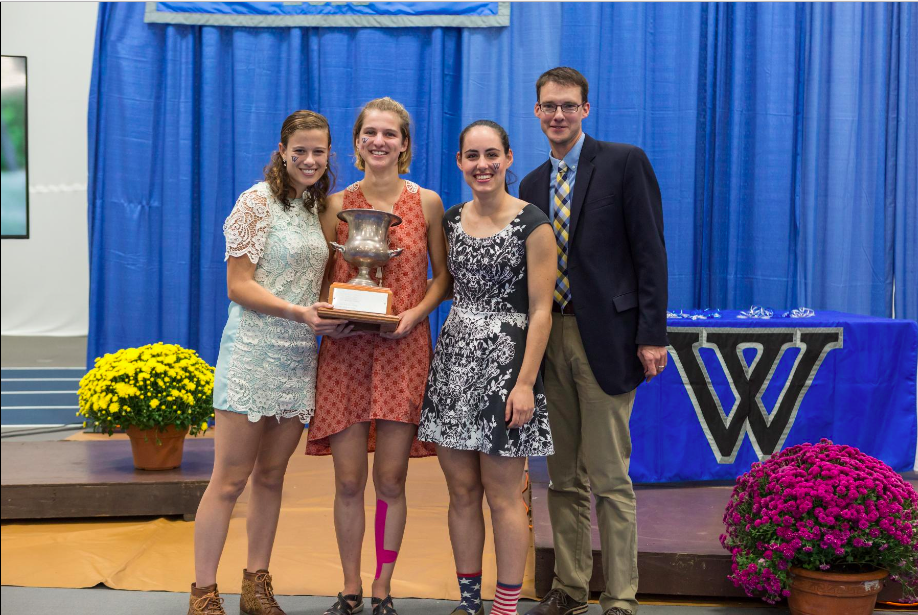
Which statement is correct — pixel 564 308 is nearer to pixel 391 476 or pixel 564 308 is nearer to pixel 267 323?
pixel 391 476

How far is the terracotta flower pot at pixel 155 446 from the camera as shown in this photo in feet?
12.0

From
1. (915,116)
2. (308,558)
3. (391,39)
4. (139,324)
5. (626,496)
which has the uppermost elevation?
(391,39)

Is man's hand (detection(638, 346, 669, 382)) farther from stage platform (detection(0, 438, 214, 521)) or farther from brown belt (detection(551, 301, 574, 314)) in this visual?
stage platform (detection(0, 438, 214, 521))

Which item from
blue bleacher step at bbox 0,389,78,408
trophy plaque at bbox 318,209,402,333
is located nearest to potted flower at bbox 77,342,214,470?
trophy plaque at bbox 318,209,402,333

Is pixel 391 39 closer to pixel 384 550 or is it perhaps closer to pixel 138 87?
pixel 138 87

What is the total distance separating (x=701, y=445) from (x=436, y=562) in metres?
1.33

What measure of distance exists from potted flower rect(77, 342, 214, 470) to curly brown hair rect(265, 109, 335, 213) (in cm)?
154

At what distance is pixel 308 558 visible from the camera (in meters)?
3.18

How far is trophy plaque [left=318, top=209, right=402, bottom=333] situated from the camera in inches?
90.5

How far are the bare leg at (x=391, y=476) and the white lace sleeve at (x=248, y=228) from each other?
0.61m

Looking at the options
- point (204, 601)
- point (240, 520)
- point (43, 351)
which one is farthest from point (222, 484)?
point (43, 351)

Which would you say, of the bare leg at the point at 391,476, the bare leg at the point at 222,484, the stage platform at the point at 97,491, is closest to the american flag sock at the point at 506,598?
the bare leg at the point at 391,476

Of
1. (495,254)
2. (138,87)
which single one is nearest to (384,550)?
(495,254)

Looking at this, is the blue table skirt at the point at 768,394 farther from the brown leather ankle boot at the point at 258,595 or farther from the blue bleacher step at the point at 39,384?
the blue bleacher step at the point at 39,384
